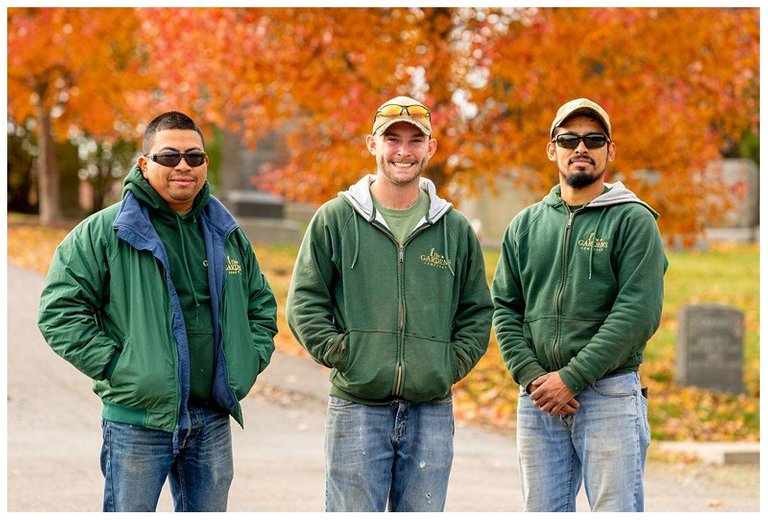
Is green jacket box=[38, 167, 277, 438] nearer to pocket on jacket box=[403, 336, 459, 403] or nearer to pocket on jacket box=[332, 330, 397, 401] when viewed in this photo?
pocket on jacket box=[332, 330, 397, 401]

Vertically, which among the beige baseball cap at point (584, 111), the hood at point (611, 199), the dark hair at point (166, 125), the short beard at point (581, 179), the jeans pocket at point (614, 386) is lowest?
the jeans pocket at point (614, 386)

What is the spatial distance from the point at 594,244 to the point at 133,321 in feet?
6.16

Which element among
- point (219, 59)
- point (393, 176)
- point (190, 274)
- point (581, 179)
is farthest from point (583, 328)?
point (219, 59)

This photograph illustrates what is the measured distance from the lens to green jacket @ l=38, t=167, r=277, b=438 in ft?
14.3

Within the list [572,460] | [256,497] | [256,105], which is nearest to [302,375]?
[256,105]

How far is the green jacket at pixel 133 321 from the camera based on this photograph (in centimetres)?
436

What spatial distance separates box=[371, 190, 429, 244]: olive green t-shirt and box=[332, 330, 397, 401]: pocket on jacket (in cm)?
41

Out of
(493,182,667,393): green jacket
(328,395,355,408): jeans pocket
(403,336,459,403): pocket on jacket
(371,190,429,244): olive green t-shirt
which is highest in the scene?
(371,190,429,244): olive green t-shirt

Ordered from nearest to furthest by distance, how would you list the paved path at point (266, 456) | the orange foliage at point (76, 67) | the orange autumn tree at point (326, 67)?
the paved path at point (266, 456), the orange autumn tree at point (326, 67), the orange foliage at point (76, 67)

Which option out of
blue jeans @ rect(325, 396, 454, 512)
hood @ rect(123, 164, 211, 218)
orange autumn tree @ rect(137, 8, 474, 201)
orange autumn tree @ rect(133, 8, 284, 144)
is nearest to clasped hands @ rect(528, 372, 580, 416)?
blue jeans @ rect(325, 396, 454, 512)

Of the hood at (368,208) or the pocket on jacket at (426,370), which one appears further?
the hood at (368,208)

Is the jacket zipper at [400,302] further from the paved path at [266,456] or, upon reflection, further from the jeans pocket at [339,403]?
the paved path at [266,456]

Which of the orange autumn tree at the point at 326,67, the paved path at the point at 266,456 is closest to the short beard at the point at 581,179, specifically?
the paved path at the point at 266,456

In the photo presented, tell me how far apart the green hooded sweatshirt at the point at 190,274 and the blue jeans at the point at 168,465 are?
0.16 meters
